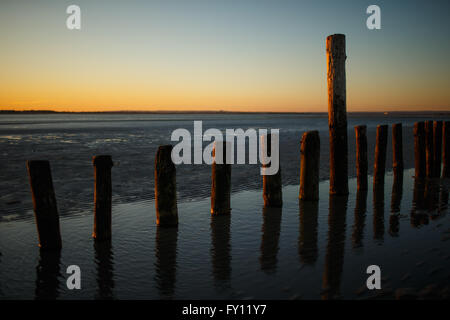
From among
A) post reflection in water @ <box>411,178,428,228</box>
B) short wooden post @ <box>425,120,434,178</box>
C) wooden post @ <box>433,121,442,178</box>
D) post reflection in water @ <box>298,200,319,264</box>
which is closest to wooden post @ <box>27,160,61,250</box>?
post reflection in water @ <box>298,200,319,264</box>

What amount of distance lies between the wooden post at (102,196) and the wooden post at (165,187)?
3.05 ft

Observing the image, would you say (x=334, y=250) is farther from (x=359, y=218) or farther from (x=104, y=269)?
(x=104, y=269)

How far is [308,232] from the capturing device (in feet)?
20.6

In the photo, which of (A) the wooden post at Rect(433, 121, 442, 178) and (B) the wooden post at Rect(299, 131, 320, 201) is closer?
(B) the wooden post at Rect(299, 131, 320, 201)

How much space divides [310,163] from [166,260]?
420 centimetres

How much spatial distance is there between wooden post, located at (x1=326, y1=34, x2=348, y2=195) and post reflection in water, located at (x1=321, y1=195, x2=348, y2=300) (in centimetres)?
83

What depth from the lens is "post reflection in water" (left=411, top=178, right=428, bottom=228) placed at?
21.9 feet

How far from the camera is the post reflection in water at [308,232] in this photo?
5203mm

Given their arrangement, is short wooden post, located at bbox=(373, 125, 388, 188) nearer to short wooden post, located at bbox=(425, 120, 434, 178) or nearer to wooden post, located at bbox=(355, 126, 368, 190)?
wooden post, located at bbox=(355, 126, 368, 190)

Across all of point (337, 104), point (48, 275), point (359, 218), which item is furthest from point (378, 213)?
point (48, 275)

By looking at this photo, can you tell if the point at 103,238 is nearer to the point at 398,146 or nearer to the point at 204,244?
the point at 204,244

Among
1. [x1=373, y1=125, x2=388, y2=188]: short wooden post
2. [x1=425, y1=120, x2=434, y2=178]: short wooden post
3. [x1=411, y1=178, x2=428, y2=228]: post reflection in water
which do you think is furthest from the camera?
[x1=425, y1=120, x2=434, y2=178]: short wooden post

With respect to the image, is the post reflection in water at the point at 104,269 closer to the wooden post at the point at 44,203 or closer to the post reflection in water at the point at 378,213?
the wooden post at the point at 44,203

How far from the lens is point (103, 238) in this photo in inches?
235
